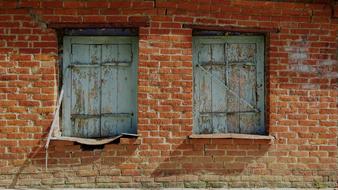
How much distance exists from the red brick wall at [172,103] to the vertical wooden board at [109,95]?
319 millimetres

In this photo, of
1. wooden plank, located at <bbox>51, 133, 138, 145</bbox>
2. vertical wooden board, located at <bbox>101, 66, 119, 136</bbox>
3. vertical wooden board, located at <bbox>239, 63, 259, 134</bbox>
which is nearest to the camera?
wooden plank, located at <bbox>51, 133, 138, 145</bbox>

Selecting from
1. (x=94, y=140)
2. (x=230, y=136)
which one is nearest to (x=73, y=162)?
(x=94, y=140)

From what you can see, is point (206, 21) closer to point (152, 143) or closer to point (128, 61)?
point (128, 61)

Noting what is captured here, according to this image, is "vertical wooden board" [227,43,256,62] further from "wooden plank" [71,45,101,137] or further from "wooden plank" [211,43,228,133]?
"wooden plank" [71,45,101,137]

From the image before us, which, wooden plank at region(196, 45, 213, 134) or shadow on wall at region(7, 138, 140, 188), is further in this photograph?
wooden plank at region(196, 45, 213, 134)

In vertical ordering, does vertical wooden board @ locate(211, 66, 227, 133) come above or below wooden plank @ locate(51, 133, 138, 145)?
above

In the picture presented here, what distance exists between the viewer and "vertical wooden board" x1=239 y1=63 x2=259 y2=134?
13.6 ft

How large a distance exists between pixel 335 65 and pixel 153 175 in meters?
2.85

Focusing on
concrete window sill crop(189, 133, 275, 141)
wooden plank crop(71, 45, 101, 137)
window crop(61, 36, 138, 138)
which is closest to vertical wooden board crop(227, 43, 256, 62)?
concrete window sill crop(189, 133, 275, 141)

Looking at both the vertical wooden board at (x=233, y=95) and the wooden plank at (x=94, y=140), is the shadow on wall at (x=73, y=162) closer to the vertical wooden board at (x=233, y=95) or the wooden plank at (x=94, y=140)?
the wooden plank at (x=94, y=140)

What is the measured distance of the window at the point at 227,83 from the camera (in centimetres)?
414

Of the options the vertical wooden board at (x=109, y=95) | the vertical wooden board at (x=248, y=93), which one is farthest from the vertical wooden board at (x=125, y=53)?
the vertical wooden board at (x=248, y=93)

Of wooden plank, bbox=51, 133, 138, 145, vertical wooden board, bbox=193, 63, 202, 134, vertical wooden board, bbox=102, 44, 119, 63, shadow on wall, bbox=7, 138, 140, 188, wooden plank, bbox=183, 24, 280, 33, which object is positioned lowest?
shadow on wall, bbox=7, 138, 140, 188

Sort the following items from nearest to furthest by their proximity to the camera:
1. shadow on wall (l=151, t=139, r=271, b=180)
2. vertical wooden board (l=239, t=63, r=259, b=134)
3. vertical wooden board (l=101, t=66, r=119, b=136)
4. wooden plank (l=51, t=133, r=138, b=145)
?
wooden plank (l=51, t=133, r=138, b=145)
shadow on wall (l=151, t=139, r=271, b=180)
vertical wooden board (l=101, t=66, r=119, b=136)
vertical wooden board (l=239, t=63, r=259, b=134)
